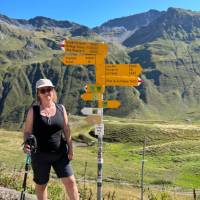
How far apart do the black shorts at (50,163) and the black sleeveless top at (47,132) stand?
113mm

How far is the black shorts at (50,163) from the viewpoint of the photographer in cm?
816

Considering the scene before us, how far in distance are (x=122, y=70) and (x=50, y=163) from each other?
3.32 meters

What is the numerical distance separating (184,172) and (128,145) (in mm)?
38110

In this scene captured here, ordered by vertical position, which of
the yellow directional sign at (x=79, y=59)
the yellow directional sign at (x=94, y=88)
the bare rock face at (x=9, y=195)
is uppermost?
the yellow directional sign at (x=79, y=59)

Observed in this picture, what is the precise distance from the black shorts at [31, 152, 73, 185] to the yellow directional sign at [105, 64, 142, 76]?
2.95 meters

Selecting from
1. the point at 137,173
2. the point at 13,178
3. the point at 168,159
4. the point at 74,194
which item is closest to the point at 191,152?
the point at 168,159

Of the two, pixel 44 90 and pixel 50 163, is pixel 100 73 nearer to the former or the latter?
pixel 44 90

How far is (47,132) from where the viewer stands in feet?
26.5

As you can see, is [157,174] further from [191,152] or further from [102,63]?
[102,63]

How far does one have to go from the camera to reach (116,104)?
10.7 m

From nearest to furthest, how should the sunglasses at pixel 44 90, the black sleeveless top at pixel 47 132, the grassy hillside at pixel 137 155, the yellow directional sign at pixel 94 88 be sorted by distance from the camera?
the black sleeveless top at pixel 47 132 → the sunglasses at pixel 44 90 → the yellow directional sign at pixel 94 88 → the grassy hillside at pixel 137 155

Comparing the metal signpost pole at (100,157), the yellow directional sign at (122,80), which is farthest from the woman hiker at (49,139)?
the yellow directional sign at (122,80)

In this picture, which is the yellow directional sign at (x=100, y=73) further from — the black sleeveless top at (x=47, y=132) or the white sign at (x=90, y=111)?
the black sleeveless top at (x=47, y=132)

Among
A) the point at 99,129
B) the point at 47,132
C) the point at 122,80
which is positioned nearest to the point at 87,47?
the point at 122,80
